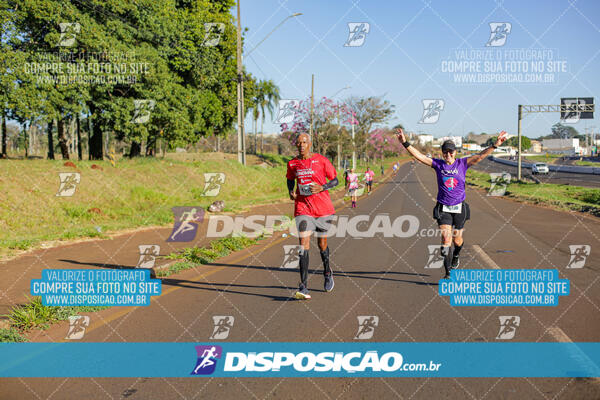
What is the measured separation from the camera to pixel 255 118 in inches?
2288

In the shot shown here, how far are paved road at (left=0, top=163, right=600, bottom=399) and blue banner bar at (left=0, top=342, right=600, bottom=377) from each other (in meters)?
0.14

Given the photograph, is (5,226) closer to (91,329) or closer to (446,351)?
(91,329)

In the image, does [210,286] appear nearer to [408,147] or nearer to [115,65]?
[408,147]

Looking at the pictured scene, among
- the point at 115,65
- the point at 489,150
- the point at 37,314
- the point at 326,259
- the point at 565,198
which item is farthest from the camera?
the point at 565,198

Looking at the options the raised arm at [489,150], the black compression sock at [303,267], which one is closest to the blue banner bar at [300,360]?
the black compression sock at [303,267]

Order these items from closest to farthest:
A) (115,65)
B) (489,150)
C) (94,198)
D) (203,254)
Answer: (489,150), (203,254), (94,198), (115,65)

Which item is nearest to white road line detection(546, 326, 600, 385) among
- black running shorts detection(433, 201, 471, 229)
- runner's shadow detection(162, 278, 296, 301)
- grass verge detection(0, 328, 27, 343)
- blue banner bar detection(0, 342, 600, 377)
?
blue banner bar detection(0, 342, 600, 377)

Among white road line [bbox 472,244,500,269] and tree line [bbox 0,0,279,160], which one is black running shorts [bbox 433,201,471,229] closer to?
white road line [bbox 472,244,500,269]

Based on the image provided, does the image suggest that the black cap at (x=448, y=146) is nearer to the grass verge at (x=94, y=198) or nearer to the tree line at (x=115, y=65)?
the grass verge at (x=94, y=198)

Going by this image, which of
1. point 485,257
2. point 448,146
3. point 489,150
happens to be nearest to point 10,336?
point 448,146

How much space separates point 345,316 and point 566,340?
7.28 ft

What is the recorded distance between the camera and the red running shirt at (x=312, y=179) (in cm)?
634

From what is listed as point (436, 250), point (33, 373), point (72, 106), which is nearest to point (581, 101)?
point (436, 250)

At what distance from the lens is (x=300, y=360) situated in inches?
165
